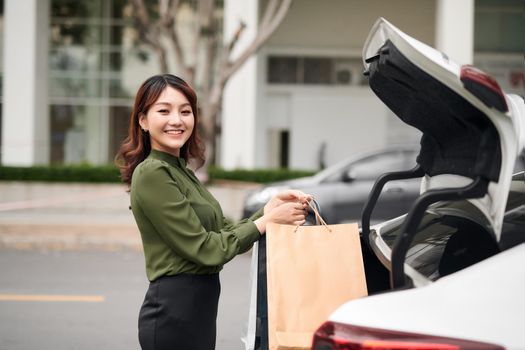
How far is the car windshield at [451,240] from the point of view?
8.18 feet

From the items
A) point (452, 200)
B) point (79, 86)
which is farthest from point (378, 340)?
point (79, 86)

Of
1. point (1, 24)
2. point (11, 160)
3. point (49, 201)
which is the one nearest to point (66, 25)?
point (1, 24)

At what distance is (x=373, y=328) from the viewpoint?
174cm

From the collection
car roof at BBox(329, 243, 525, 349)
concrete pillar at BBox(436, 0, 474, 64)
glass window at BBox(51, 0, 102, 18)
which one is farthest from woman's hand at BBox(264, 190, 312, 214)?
glass window at BBox(51, 0, 102, 18)

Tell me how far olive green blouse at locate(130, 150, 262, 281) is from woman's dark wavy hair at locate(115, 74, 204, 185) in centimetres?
14

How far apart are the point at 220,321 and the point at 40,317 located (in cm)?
154

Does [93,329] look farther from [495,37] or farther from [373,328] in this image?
[495,37]

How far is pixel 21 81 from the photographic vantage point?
60.2 ft

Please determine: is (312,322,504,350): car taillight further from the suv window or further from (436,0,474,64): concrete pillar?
(436,0,474,64): concrete pillar

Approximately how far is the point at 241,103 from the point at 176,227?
1556cm

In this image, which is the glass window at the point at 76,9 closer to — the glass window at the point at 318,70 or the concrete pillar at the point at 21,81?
the concrete pillar at the point at 21,81

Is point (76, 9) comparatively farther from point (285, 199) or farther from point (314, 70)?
point (285, 199)

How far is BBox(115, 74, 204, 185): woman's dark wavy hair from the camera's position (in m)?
2.56

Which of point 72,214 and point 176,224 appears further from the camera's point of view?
point 72,214
